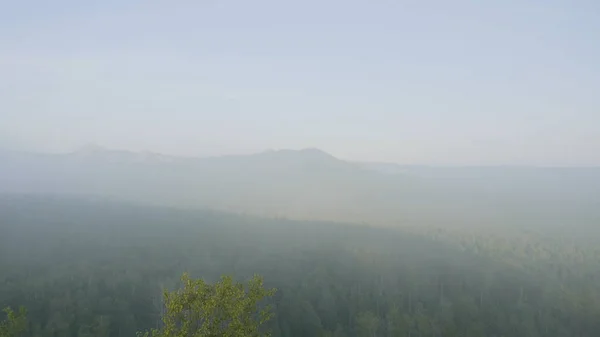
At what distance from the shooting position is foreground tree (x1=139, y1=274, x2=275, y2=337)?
2844 centimetres

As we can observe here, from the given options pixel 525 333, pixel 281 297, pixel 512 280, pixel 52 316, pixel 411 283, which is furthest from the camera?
pixel 512 280

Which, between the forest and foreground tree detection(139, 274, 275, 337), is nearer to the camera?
foreground tree detection(139, 274, 275, 337)

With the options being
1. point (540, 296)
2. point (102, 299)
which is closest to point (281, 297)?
point (102, 299)

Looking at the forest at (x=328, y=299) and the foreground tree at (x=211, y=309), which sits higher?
the foreground tree at (x=211, y=309)

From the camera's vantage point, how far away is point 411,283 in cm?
17600

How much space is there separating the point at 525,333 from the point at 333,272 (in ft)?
257

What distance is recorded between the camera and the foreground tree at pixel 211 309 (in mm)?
28438

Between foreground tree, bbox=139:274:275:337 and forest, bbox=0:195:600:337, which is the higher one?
foreground tree, bbox=139:274:275:337

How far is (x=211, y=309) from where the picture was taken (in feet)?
95.2

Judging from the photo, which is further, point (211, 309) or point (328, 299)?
point (328, 299)

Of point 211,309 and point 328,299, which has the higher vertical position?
point 211,309

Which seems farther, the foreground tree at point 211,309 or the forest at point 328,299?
the forest at point 328,299

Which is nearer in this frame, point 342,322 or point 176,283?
point 342,322

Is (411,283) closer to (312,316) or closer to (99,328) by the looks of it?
(312,316)
